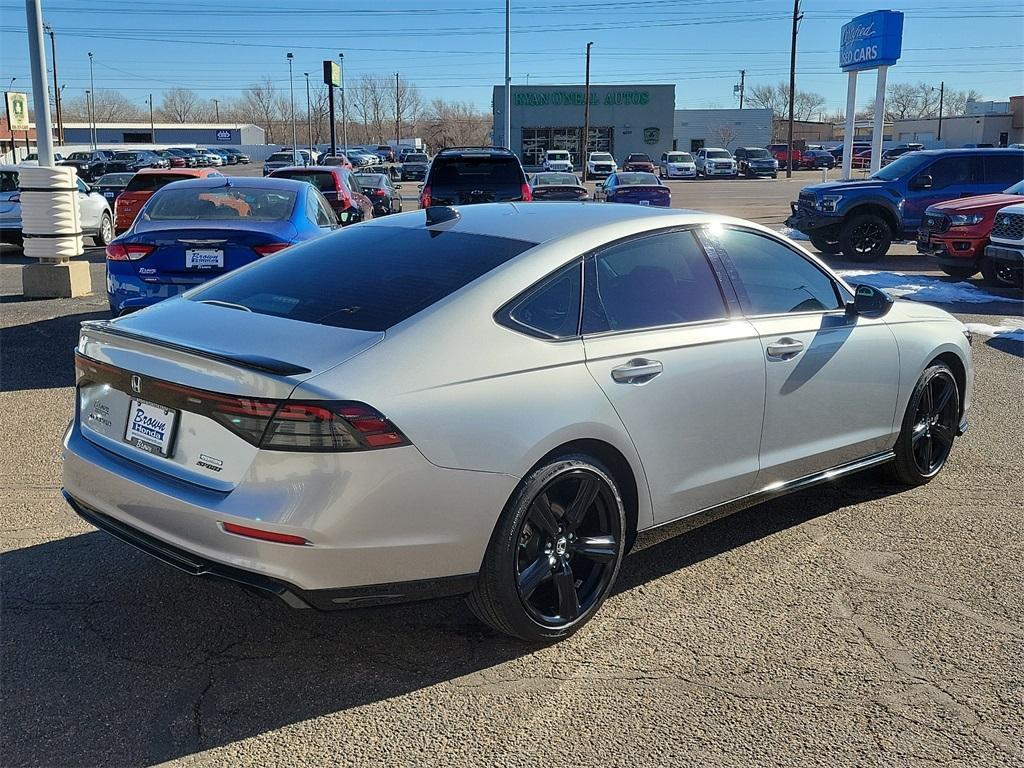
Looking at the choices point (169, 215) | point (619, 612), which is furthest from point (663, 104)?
point (619, 612)

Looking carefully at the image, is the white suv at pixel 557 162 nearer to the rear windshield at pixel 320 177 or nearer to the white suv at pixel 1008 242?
the rear windshield at pixel 320 177

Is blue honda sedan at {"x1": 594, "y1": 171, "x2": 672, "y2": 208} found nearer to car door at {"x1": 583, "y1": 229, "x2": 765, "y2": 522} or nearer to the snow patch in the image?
the snow patch

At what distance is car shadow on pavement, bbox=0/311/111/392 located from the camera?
7.59 metres

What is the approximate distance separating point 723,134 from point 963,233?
78.0m

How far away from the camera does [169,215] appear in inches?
348

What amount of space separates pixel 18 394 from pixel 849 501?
5.77 metres

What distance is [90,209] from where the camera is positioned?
58.9 feet

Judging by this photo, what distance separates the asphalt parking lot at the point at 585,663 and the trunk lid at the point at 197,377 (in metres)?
0.70

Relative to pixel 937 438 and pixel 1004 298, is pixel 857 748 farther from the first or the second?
pixel 1004 298

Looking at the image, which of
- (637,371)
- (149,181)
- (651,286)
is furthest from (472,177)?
(637,371)

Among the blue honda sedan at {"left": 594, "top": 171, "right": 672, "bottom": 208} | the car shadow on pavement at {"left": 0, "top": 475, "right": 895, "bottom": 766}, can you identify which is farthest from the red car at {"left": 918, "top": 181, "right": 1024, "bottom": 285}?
the car shadow on pavement at {"left": 0, "top": 475, "right": 895, "bottom": 766}

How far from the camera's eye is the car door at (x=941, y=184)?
16.9 meters

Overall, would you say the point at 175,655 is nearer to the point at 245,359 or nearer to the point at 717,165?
the point at 245,359

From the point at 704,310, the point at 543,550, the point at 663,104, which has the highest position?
the point at 663,104
